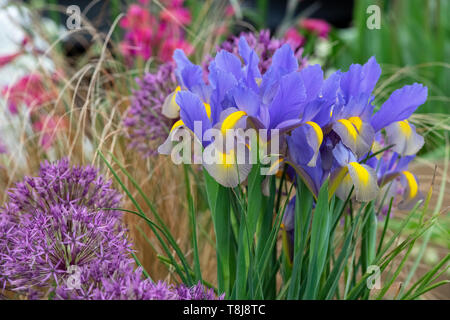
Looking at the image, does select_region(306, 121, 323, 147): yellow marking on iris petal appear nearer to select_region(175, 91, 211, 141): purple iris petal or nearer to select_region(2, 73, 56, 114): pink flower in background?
select_region(175, 91, 211, 141): purple iris petal

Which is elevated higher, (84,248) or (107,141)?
(107,141)

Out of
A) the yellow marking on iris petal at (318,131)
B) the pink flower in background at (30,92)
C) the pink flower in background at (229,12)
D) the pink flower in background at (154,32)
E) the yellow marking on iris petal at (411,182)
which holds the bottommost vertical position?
the yellow marking on iris petal at (411,182)

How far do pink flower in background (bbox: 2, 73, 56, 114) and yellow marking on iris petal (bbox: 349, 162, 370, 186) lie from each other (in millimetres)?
889

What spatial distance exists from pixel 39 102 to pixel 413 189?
95 cm

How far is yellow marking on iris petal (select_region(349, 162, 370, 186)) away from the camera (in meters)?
0.56

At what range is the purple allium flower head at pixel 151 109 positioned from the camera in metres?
0.94

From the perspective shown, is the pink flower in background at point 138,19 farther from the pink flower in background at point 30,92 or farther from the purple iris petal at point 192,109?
the purple iris petal at point 192,109

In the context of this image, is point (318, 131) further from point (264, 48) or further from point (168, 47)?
point (168, 47)

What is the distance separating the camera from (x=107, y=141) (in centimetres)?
98

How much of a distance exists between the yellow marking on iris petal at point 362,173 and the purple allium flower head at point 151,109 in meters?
0.43

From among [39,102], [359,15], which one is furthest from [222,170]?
[359,15]

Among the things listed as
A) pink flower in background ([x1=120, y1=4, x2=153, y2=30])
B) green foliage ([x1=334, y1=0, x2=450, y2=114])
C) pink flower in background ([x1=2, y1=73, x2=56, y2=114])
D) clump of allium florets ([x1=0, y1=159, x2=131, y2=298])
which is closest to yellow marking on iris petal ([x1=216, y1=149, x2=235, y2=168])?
clump of allium florets ([x1=0, y1=159, x2=131, y2=298])

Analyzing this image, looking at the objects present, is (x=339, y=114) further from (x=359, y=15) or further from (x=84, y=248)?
(x=359, y=15)

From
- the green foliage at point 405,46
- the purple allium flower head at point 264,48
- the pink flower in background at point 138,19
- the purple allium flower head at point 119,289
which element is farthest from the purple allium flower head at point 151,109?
the green foliage at point 405,46
